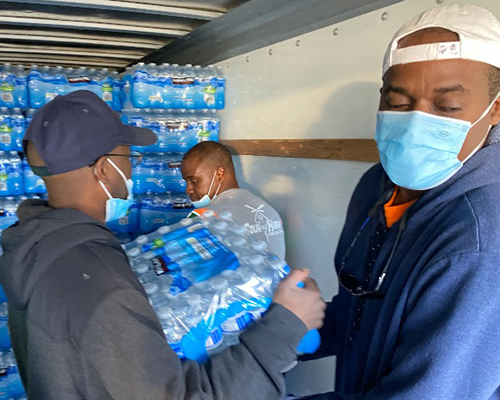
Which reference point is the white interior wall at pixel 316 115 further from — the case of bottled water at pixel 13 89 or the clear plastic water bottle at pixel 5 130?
the clear plastic water bottle at pixel 5 130

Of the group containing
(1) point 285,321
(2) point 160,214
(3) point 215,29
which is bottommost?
(2) point 160,214

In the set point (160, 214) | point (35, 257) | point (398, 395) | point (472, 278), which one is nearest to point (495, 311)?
A: point (472, 278)

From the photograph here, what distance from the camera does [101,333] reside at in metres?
0.89

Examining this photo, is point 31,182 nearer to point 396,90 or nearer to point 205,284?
point 205,284

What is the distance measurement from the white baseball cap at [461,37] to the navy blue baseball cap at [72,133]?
0.79m

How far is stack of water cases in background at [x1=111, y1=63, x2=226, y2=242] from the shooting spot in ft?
10.8

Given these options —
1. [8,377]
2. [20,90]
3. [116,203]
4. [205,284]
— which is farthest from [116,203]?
[8,377]

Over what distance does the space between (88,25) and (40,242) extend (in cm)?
226

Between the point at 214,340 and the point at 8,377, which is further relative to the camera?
the point at 8,377

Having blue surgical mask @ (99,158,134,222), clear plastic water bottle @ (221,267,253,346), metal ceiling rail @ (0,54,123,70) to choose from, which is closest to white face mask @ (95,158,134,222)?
blue surgical mask @ (99,158,134,222)

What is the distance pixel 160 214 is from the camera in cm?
345

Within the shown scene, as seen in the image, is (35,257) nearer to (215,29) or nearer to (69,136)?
(69,136)

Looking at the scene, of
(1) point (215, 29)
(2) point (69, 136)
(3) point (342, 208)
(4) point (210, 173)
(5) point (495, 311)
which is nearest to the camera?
(5) point (495, 311)

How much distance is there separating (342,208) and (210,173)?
1.12m
